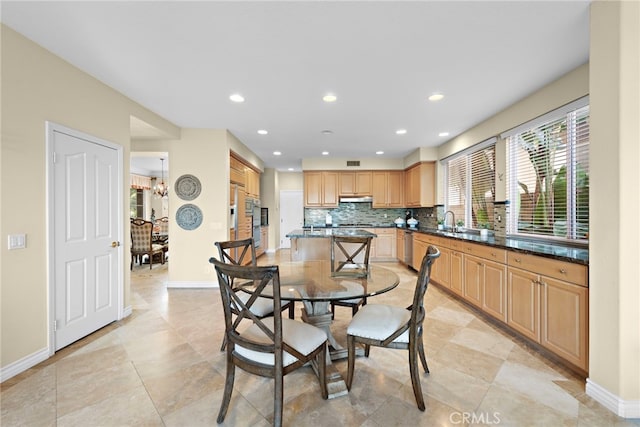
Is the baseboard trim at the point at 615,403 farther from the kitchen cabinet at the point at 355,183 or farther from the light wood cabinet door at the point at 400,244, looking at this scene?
the kitchen cabinet at the point at 355,183

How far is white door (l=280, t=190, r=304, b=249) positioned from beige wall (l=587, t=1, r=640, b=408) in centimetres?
794

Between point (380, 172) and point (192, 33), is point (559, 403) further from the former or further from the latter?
point (380, 172)

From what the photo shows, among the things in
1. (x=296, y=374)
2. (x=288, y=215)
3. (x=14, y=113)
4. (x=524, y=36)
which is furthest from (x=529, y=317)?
(x=288, y=215)

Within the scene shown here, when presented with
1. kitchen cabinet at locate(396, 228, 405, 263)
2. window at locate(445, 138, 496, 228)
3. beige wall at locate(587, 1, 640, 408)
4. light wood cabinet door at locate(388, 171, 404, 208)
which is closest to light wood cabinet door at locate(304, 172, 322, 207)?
light wood cabinet door at locate(388, 171, 404, 208)

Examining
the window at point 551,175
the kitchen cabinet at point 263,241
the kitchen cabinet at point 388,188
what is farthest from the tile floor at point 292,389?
the kitchen cabinet at point 263,241

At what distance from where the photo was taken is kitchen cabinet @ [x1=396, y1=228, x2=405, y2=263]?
20.5 feet

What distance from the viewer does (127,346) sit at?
2.55 m

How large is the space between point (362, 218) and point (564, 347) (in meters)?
5.23

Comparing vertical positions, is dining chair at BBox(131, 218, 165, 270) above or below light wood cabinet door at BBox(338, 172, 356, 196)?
below

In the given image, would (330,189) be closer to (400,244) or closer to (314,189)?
(314,189)

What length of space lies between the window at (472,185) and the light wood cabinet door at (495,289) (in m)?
1.35

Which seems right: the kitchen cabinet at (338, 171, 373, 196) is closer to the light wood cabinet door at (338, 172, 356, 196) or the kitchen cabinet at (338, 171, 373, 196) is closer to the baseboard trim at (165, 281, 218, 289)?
the light wood cabinet door at (338, 172, 356, 196)

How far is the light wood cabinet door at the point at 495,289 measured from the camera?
9.12 feet

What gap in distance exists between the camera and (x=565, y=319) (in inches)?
82.2
